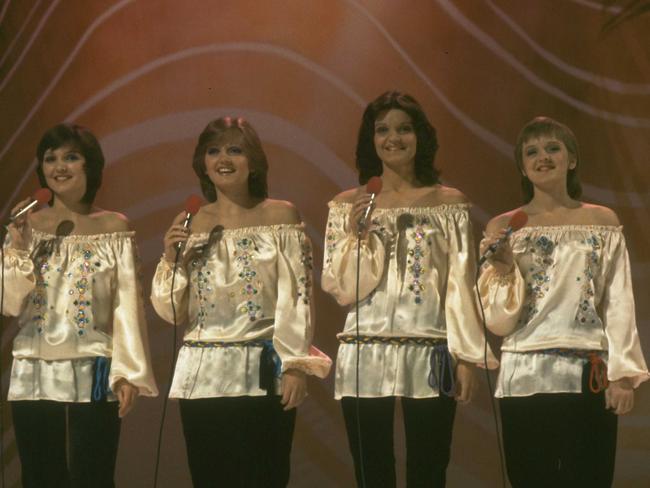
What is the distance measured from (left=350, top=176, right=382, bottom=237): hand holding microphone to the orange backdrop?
4.40 feet

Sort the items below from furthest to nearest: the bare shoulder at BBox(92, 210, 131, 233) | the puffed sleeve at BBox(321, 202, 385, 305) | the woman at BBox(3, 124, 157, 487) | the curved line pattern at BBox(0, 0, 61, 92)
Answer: the curved line pattern at BBox(0, 0, 61, 92) → the bare shoulder at BBox(92, 210, 131, 233) → the woman at BBox(3, 124, 157, 487) → the puffed sleeve at BBox(321, 202, 385, 305)

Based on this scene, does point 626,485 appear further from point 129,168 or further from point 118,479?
point 129,168

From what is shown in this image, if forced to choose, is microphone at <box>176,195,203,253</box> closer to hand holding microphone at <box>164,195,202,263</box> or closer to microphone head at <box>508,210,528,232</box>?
hand holding microphone at <box>164,195,202,263</box>

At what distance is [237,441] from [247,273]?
556 millimetres

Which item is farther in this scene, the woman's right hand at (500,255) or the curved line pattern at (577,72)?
the curved line pattern at (577,72)

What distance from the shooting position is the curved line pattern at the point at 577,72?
492 centimetres

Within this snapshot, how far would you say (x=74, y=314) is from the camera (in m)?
4.07

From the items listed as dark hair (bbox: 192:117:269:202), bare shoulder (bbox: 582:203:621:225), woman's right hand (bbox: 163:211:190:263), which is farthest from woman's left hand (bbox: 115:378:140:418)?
bare shoulder (bbox: 582:203:621:225)

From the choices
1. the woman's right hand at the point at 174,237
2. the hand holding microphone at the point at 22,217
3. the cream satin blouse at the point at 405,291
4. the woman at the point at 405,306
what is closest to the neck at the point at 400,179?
the woman at the point at 405,306

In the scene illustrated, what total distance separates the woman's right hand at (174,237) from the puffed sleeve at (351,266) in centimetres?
49

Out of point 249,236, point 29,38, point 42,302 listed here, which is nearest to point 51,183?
point 42,302

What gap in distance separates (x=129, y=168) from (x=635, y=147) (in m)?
2.23

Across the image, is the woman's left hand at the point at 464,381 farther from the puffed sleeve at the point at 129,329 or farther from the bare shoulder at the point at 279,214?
the puffed sleeve at the point at 129,329

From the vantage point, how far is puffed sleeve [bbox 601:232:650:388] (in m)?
3.73
